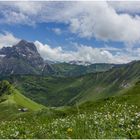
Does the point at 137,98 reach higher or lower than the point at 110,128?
higher

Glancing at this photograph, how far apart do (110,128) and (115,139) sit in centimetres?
362

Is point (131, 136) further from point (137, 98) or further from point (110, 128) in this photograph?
point (137, 98)

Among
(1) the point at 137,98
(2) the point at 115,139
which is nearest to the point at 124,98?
(1) the point at 137,98

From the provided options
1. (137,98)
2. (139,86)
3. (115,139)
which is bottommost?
(115,139)

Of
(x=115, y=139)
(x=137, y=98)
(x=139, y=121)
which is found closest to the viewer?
(x=115, y=139)

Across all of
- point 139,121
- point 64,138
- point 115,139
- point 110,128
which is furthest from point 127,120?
point 115,139

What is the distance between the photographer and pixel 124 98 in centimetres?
7338

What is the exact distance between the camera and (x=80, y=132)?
10.5 metres

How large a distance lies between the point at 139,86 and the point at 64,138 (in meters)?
107

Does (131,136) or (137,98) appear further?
(137,98)

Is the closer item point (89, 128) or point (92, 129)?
point (89, 128)

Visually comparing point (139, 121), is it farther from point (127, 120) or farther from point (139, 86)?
point (139, 86)

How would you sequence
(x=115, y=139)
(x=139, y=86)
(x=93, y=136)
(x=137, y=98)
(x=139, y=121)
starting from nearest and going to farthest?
(x=115, y=139)
(x=93, y=136)
(x=139, y=121)
(x=137, y=98)
(x=139, y=86)

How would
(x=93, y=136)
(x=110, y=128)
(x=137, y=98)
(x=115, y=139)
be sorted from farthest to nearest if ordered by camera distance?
(x=137, y=98)
(x=110, y=128)
(x=93, y=136)
(x=115, y=139)
